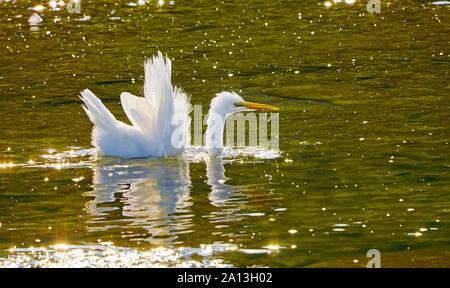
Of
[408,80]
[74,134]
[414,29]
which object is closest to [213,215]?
[74,134]

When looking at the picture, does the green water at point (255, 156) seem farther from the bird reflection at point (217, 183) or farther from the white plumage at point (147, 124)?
the white plumage at point (147, 124)

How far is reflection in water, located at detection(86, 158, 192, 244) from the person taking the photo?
1104 centimetres

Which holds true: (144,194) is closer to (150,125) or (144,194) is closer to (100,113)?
(150,125)

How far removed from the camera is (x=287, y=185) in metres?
12.5

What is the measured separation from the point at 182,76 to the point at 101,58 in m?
3.29

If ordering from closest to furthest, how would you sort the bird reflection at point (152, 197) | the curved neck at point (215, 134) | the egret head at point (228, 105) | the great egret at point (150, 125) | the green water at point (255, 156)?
the green water at point (255, 156)
the bird reflection at point (152, 197)
the great egret at point (150, 125)
the curved neck at point (215, 134)
the egret head at point (228, 105)

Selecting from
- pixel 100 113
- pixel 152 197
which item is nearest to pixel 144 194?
pixel 152 197

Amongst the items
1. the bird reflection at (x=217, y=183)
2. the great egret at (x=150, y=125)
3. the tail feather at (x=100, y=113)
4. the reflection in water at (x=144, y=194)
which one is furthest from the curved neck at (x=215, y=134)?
the tail feather at (x=100, y=113)

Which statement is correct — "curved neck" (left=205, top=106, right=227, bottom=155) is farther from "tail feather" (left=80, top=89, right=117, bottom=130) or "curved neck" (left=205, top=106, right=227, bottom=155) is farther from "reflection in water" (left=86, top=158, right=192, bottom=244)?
"tail feather" (left=80, top=89, right=117, bottom=130)

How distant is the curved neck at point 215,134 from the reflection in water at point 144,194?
59cm

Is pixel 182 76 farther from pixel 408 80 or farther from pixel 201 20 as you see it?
pixel 201 20

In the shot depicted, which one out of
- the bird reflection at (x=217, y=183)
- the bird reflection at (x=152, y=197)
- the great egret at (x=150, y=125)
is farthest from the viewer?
the great egret at (x=150, y=125)

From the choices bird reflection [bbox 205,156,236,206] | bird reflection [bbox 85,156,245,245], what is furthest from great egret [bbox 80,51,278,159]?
bird reflection [bbox 205,156,236,206]

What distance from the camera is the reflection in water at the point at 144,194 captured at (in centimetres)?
1104
